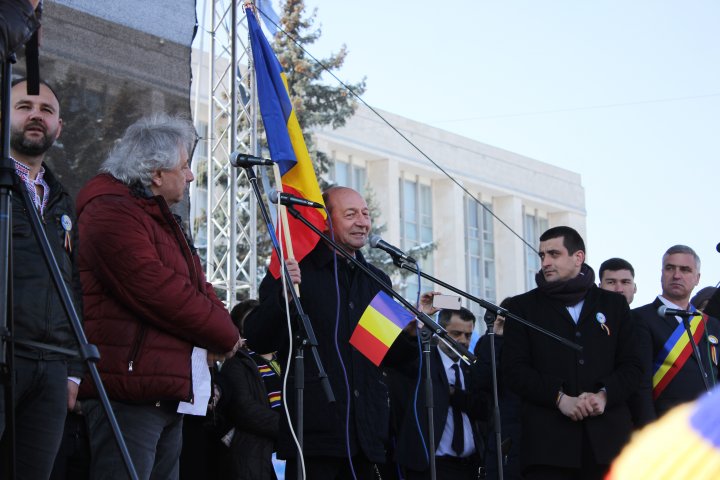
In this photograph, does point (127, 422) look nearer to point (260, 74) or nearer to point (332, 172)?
point (260, 74)

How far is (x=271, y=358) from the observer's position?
20.3 feet

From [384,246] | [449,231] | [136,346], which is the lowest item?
[136,346]

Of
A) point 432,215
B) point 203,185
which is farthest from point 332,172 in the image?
point 203,185

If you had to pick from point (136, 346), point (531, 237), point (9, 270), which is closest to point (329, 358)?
point (136, 346)

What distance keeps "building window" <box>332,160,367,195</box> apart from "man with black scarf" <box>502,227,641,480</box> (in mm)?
24682

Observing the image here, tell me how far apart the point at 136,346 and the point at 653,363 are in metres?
3.68

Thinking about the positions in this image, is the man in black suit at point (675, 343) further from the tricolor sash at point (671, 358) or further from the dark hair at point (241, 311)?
the dark hair at point (241, 311)

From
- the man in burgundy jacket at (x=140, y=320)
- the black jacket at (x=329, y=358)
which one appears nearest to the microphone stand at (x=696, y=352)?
the black jacket at (x=329, y=358)

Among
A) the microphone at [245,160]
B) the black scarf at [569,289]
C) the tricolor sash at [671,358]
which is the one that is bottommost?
the tricolor sash at [671,358]

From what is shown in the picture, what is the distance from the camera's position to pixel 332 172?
98.1ft

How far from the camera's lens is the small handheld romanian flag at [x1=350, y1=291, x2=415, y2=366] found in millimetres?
4262

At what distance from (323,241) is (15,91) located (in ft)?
5.25

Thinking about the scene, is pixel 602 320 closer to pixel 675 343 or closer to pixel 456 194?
pixel 675 343

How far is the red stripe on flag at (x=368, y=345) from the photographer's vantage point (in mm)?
4262
